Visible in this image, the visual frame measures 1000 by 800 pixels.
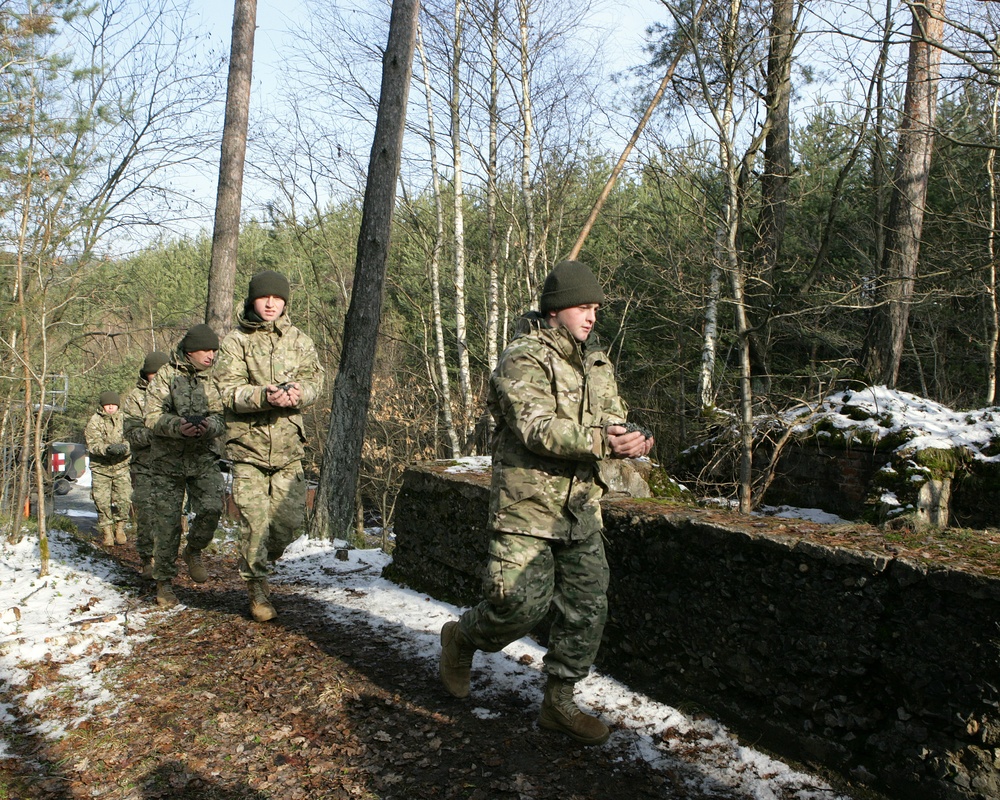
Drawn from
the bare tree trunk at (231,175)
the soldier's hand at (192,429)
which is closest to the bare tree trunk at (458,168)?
the bare tree trunk at (231,175)

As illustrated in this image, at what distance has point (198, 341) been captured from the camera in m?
6.07

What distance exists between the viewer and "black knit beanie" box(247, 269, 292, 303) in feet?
16.5

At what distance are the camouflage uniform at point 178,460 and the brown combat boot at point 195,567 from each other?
8.3 inches

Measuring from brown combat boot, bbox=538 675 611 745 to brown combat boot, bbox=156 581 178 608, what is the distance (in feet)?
11.6

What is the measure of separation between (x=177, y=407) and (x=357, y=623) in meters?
2.51

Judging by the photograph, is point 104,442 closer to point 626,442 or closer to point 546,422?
point 546,422

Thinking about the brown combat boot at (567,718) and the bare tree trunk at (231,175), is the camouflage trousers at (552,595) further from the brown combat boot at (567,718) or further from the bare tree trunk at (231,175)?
the bare tree trunk at (231,175)

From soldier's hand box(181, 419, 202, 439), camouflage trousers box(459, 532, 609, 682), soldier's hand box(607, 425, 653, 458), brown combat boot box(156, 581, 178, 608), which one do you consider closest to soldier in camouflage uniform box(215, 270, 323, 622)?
soldier's hand box(181, 419, 202, 439)

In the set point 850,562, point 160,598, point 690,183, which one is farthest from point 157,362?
point 850,562

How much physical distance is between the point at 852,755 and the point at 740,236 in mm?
4924

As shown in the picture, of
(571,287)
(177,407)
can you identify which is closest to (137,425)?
(177,407)

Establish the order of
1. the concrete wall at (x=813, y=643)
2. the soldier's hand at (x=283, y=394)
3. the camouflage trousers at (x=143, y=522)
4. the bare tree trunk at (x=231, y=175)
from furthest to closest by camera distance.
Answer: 1. the bare tree trunk at (x=231, y=175)
2. the camouflage trousers at (x=143, y=522)
3. the soldier's hand at (x=283, y=394)
4. the concrete wall at (x=813, y=643)

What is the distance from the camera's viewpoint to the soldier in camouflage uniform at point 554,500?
3281 millimetres

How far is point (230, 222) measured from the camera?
10.9 metres
